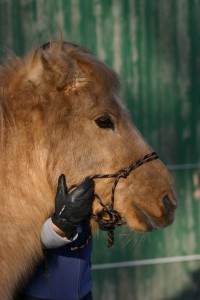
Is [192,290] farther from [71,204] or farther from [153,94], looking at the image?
[71,204]

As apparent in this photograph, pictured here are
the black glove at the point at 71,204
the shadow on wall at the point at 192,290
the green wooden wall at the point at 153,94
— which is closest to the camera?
the black glove at the point at 71,204

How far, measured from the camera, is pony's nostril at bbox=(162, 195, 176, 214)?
3402 millimetres

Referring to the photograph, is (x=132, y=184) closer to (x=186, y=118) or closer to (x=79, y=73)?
(x=79, y=73)

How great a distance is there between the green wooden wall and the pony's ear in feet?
8.79

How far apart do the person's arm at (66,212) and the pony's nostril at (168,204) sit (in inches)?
12.6

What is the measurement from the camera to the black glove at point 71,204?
3355 mm

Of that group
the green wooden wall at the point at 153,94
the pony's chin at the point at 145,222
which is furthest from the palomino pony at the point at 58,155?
the green wooden wall at the point at 153,94

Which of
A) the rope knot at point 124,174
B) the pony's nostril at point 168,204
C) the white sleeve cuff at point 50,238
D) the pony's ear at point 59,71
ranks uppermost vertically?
the pony's ear at point 59,71

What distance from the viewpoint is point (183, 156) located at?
6477mm

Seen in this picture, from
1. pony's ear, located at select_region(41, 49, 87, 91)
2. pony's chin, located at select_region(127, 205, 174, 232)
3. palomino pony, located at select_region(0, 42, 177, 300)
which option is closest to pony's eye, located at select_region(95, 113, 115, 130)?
palomino pony, located at select_region(0, 42, 177, 300)

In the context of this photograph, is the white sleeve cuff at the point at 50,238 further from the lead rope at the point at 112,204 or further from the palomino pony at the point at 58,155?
the lead rope at the point at 112,204

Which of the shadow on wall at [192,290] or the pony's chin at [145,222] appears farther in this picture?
the shadow on wall at [192,290]

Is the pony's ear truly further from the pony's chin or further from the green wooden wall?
the green wooden wall

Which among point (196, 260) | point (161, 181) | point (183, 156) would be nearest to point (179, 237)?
point (196, 260)
